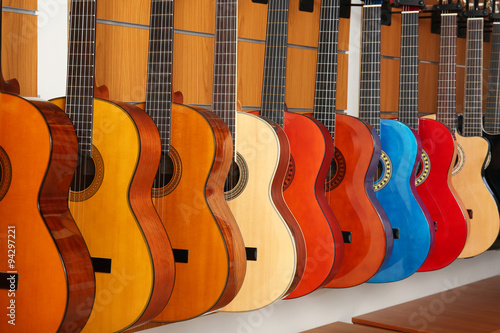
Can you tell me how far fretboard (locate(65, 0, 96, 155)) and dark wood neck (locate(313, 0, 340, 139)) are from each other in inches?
44.6

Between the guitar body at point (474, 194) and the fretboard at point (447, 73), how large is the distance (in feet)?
0.53

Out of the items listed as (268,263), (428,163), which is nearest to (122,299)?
(268,263)

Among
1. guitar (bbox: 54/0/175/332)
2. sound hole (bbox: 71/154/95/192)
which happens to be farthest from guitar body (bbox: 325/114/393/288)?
sound hole (bbox: 71/154/95/192)

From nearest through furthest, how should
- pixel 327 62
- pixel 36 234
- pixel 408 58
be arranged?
pixel 36 234, pixel 327 62, pixel 408 58

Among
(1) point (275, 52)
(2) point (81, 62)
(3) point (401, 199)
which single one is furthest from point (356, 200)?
(2) point (81, 62)

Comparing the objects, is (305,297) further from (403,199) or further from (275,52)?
(275,52)

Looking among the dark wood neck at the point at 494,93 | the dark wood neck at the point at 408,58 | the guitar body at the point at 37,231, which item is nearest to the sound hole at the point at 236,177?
the guitar body at the point at 37,231

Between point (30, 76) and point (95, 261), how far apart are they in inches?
25.9

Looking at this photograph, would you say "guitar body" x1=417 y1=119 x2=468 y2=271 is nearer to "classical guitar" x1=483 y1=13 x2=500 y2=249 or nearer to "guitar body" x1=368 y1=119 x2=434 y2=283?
"guitar body" x1=368 y1=119 x2=434 y2=283

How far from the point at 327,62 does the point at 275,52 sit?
310 millimetres

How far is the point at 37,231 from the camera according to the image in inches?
67.0

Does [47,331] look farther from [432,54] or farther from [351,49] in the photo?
[432,54]

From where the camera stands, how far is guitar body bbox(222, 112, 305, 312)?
7.43ft

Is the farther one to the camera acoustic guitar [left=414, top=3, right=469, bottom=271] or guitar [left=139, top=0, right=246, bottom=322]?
acoustic guitar [left=414, top=3, right=469, bottom=271]
